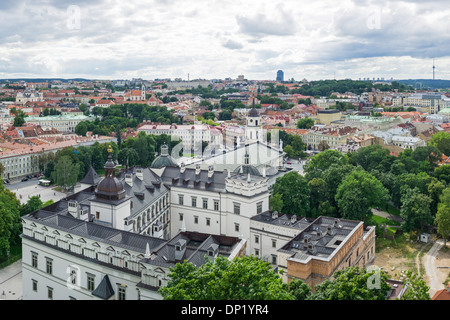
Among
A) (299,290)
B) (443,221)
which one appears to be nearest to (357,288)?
(299,290)

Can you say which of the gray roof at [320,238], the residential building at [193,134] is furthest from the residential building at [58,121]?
the gray roof at [320,238]

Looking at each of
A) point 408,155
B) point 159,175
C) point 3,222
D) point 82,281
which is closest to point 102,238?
point 82,281

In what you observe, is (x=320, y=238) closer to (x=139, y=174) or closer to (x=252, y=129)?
(x=139, y=174)

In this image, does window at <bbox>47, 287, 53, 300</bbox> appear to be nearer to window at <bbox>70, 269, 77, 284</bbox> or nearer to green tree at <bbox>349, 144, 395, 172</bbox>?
window at <bbox>70, 269, 77, 284</bbox>

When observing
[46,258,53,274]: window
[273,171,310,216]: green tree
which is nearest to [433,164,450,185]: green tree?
[273,171,310,216]: green tree

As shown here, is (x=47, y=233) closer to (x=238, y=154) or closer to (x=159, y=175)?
(x=159, y=175)

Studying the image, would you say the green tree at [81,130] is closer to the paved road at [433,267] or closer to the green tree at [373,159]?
the green tree at [373,159]
